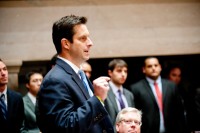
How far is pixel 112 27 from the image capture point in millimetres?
4516

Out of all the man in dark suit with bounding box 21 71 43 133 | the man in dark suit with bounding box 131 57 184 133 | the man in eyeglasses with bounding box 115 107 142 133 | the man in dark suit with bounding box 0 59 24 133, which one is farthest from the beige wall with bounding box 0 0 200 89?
the man in eyeglasses with bounding box 115 107 142 133

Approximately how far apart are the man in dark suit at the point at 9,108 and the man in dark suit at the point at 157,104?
1.36 meters

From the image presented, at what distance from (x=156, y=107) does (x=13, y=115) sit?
1568 millimetres

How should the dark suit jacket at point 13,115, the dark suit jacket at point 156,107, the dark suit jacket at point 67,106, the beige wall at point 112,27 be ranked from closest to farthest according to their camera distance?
the dark suit jacket at point 67,106
the dark suit jacket at point 13,115
the dark suit jacket at point 156,107
the beige wall at point 112,27

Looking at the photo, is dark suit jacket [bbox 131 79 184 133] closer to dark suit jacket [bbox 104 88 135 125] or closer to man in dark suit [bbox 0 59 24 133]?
dark suit jacket [bbox 104 88 135 125]

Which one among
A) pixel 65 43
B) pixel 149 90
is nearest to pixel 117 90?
pixel 149 90

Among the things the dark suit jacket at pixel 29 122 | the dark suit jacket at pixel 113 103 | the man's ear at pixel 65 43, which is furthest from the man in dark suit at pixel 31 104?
the man's ear at pixel 65 43

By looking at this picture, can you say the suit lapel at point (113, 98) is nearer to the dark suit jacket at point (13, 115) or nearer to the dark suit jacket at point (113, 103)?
the dark suit jacket at point (113, 103)

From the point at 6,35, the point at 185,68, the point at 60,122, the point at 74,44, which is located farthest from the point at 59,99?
the point at 185,68

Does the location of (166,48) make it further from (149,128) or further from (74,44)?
(74,44)

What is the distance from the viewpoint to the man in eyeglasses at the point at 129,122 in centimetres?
290

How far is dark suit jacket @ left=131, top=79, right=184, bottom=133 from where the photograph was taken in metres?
4.15

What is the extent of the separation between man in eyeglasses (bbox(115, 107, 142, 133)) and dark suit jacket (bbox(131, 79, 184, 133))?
1216mm

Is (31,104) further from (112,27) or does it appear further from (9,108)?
(112,27)
